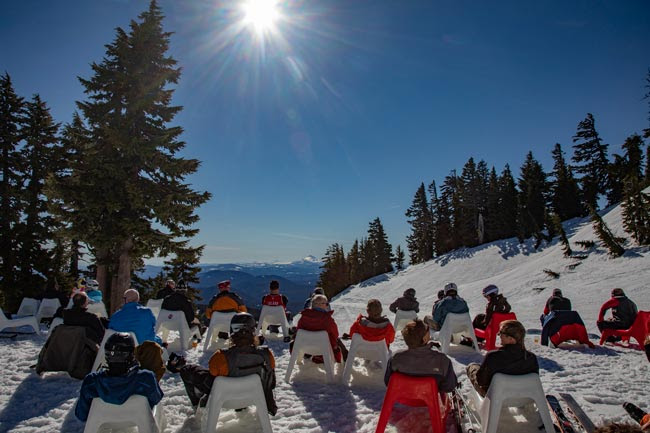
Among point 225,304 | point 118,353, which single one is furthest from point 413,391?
point 225,304

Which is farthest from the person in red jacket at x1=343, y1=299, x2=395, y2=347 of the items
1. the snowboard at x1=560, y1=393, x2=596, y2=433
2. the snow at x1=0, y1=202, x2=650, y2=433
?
the snowboard at x1=560, y1=393, x2=596, y2=433

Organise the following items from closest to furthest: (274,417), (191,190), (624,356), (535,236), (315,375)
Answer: (274,417) → (315,375) → (624,356) → (191,190) → (535,236)

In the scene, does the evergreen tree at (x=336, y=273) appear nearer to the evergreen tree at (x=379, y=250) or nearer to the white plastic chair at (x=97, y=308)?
the evergreen tree at (x=379, y=250)

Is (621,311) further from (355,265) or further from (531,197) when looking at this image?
(355,265)

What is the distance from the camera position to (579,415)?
3.70m

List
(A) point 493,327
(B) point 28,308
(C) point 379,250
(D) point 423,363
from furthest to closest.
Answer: (C) point 379,250 < (B) point 28,308 < (A) point 493,327 < (D) point 423,363

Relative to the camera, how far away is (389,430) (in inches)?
157

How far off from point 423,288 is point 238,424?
28386 mm

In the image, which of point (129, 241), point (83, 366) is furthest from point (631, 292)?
point (129, 241)

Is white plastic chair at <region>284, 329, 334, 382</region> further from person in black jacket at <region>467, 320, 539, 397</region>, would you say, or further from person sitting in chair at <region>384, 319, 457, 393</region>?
person in black jacket at <region>467, 320, 539, 397</region>

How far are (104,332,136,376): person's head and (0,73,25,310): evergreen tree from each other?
703 inches

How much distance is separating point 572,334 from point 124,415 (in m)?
9.01

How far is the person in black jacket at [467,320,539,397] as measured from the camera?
11.9 feet

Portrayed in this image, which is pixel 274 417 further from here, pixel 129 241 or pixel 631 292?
pixel 631 292
